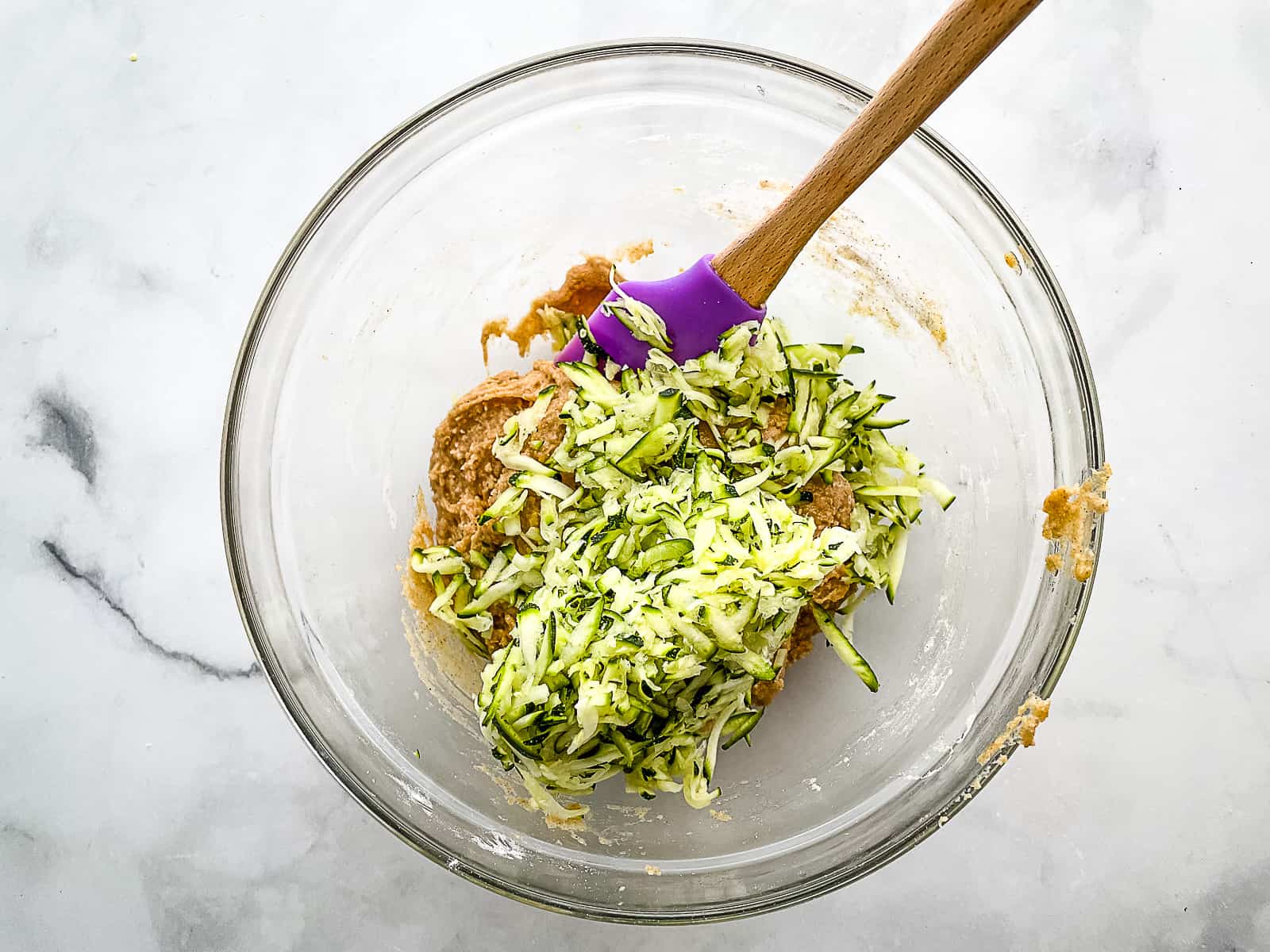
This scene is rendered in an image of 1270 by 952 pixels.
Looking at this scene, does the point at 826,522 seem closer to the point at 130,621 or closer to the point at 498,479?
the point at 498,479

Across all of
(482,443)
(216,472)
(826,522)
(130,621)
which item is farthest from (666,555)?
(130,621)

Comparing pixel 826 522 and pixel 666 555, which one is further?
pixel 826 522

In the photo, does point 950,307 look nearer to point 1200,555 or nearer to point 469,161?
point 1200,555

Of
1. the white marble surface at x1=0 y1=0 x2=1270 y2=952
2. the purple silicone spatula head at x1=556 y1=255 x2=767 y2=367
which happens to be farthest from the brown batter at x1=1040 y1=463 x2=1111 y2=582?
the purple silicone spatula head at x1=556 y1=255 x2=767 y2=367

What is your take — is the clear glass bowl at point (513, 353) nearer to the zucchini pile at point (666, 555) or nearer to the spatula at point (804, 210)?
the zucchini pile at point (666, 555)

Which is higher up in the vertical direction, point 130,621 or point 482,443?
point 482,443

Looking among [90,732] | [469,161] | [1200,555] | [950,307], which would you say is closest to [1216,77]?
[950,307]

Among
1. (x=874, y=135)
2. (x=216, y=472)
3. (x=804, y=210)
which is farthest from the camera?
(x=216, y=472)
